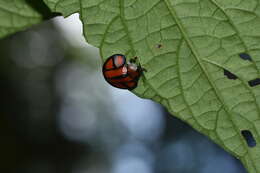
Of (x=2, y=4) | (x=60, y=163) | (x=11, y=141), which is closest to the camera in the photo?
(x=2, y=4)

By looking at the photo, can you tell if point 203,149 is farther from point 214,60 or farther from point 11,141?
point 214,60

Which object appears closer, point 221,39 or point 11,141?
point 221,39

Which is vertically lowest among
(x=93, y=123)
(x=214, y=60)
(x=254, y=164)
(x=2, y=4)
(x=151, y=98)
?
(x=93, y=123)

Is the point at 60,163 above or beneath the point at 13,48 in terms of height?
beneath

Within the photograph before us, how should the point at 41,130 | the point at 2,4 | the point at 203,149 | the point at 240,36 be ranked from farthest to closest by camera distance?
the point at 203,149 < the point at 41,130 < the point at 2,4 < the point at 240,36

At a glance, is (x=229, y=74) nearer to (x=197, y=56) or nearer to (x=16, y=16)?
(x=197, y=56)

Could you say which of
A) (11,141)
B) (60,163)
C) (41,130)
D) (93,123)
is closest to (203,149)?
(93,123)

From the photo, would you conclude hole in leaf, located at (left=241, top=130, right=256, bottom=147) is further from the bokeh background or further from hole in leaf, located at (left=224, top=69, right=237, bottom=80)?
the bokeh background

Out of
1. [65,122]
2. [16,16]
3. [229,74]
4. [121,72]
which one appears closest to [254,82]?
[229,74]
